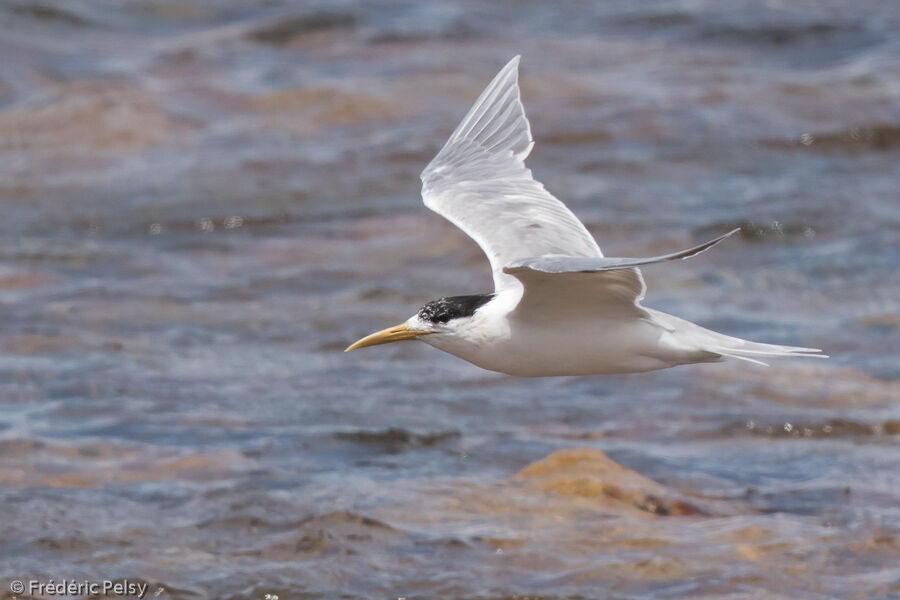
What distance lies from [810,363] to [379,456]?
11.0ft

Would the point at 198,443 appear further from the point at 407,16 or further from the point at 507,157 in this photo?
the point at 407,16

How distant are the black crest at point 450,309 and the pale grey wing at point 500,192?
0.17m

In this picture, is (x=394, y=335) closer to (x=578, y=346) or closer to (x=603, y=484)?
(x=578, y=346)

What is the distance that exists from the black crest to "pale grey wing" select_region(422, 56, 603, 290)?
169mm

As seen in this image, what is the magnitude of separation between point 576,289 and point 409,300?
216 inches

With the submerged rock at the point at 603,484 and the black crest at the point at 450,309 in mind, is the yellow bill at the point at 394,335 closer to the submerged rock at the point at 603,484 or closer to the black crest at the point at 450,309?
the black crest at the point at 450,309

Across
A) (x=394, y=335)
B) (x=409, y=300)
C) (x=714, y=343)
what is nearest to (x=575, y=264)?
(x=714, y=343)

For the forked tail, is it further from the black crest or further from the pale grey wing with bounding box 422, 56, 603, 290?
the black crest

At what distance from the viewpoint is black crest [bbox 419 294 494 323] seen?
585 cm

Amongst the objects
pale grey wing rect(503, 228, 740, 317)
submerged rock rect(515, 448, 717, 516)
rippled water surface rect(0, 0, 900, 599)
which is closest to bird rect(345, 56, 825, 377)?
pale grey wing rect(503, 228, 740, 317)

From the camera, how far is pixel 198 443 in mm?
8484

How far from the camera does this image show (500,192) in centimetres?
685

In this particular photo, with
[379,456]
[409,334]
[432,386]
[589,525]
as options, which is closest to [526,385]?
[432,386]

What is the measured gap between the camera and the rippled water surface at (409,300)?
283 inches
